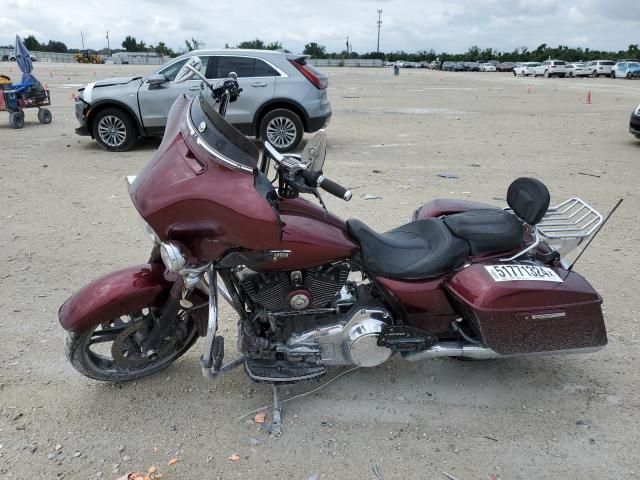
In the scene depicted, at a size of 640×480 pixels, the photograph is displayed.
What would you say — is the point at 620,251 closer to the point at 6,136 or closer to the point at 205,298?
the point at 205,298

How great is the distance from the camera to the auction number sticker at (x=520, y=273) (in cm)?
266

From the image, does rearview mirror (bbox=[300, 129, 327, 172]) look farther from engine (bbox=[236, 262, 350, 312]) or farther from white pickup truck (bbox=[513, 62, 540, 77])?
white pickup truck (bbox=[513, 62, 540, 77])

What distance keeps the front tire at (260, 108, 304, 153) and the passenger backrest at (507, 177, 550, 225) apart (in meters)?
6.82

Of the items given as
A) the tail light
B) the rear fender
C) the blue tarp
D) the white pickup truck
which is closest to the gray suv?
the tail light

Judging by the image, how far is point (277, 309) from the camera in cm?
266

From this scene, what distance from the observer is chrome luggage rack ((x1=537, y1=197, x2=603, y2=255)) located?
286 cm

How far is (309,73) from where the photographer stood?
9.58 m

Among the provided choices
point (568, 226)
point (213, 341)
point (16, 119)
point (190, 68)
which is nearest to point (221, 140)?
point (190, 68)

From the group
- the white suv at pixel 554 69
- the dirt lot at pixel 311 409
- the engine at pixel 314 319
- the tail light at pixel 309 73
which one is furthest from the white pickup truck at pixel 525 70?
the engine at pixel 314 319

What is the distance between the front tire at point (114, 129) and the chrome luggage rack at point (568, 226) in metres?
7.86

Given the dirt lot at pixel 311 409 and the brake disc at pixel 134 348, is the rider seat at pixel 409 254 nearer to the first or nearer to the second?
the dirt lot at pixel 311 409

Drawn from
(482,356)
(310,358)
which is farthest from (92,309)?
(482,356)

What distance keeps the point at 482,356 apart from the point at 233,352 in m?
1.54

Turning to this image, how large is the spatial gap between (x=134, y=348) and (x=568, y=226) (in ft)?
8.39
